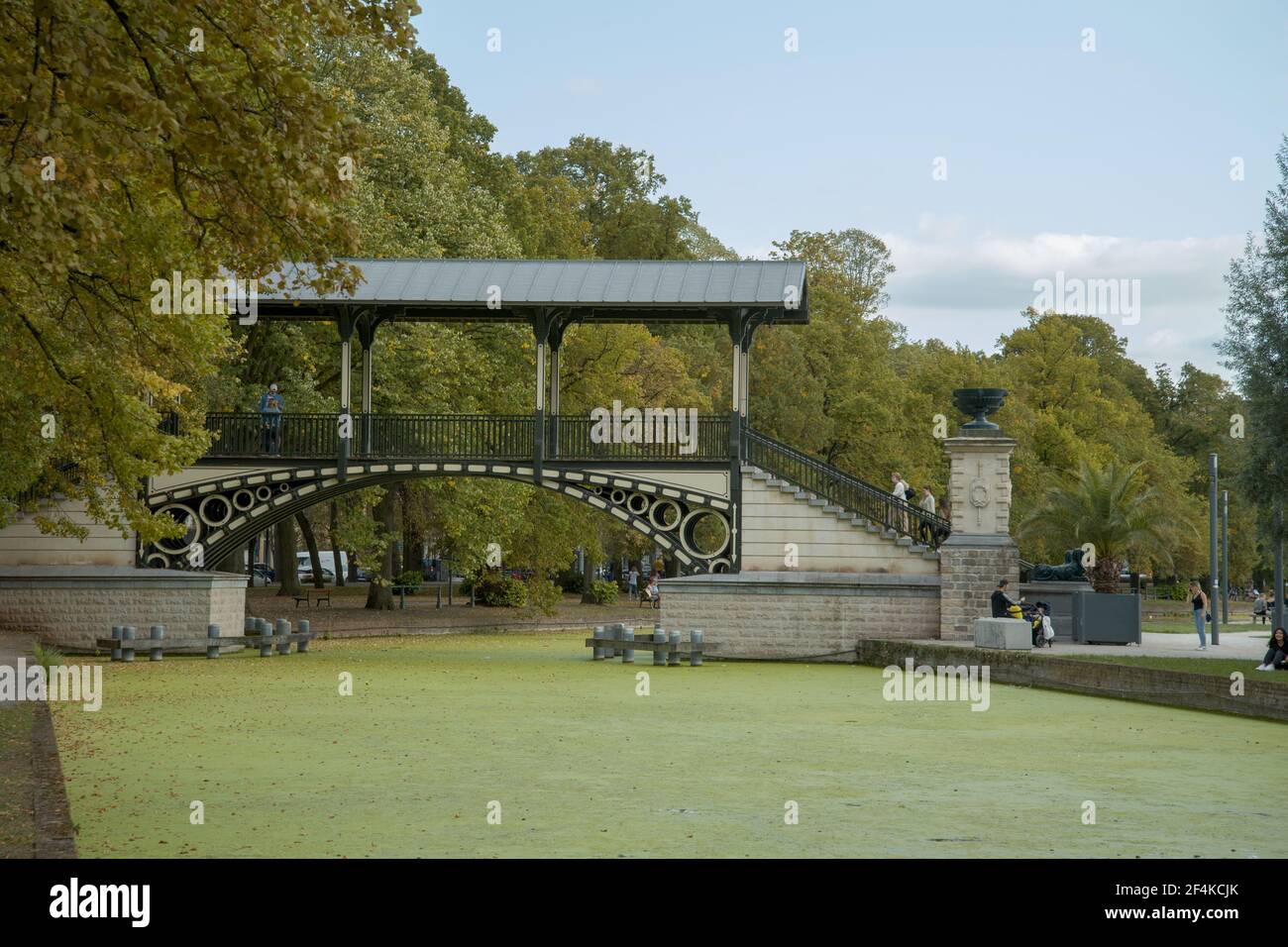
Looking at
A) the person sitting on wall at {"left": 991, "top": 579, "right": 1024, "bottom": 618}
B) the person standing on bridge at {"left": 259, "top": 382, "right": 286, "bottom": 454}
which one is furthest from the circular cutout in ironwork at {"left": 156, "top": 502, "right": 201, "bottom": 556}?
the person sitting on wall at {"left": 991, "top": 579, "right": 1024, "bottom": 618}

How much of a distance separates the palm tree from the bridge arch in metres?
11.1

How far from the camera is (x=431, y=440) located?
30141 millimetres

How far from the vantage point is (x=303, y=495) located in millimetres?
29547

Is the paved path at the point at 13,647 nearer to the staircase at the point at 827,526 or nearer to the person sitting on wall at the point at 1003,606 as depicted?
the staircase at the point at 827,526

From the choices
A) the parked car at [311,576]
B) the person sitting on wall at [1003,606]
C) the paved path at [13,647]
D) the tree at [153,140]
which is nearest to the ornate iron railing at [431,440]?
the paved path at [13,647]

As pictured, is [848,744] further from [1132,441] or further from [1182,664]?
[1132,441]

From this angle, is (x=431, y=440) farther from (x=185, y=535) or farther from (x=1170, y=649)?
(x=1170, y=649)

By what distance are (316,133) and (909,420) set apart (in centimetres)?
4349

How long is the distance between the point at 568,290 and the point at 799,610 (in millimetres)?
7101

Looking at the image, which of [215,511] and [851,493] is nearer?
[851,493]

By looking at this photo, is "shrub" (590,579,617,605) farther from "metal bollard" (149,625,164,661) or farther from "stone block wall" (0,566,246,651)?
"metal bollard" (149,625,164,661)

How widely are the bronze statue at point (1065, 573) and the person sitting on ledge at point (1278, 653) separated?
9487mm

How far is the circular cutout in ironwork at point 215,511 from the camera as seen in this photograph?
2947 centimetres

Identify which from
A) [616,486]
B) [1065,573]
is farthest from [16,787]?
[1065,573]
